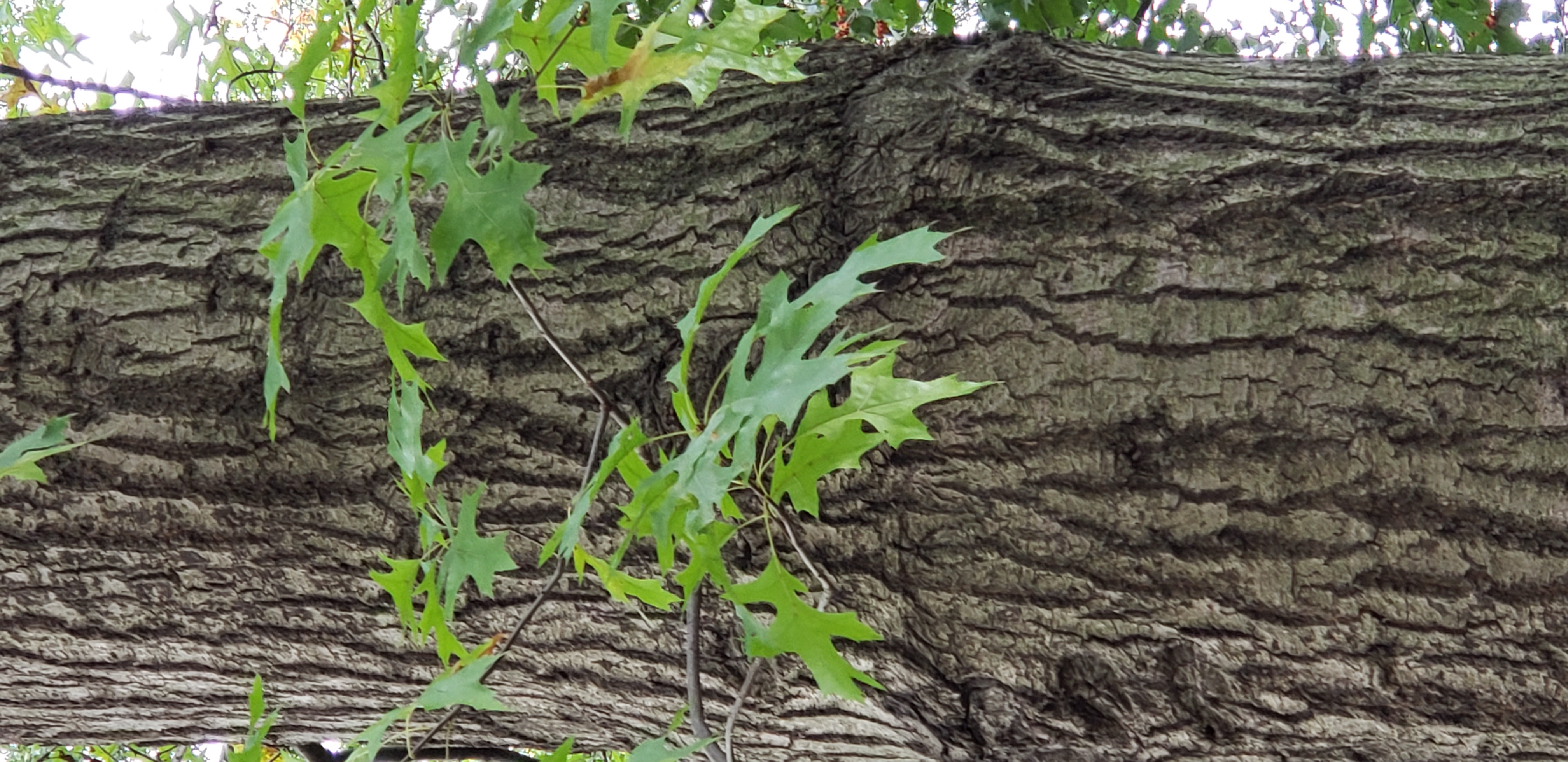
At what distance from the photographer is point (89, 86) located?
4.78 ft

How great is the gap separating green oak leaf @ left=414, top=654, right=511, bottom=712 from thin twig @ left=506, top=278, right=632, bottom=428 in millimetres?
256

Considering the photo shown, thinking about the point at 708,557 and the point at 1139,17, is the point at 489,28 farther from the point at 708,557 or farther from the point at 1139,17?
the point at 1139,17

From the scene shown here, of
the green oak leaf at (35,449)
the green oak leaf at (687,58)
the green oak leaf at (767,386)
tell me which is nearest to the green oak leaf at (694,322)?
the green oak leaf at (767,386)

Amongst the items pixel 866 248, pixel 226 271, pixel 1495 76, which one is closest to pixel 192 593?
pixel 226 271

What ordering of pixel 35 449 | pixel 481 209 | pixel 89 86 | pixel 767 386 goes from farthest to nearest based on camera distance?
pixel 89 86 → pixel 35 449 → pixel 481 209 → pixel 767 386

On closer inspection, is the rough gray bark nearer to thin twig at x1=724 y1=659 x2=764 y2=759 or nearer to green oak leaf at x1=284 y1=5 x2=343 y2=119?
thin twig at x1=724 y1=659 x2=764 y2=759

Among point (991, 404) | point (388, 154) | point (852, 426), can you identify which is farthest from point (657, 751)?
point (388, 154)

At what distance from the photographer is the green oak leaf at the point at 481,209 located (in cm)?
83

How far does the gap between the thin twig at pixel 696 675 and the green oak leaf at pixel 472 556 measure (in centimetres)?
A: 19

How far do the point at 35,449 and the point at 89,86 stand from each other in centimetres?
63

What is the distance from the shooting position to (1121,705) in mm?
1046

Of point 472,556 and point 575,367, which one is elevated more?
point 575,367

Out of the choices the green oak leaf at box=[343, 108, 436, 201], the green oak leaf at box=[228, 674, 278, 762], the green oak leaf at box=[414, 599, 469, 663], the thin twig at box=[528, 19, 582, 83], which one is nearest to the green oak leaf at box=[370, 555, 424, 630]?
the green oak leaf at box=[414, 599, 469, 663]

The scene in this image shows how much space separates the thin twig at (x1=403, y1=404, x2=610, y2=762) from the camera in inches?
40.8
